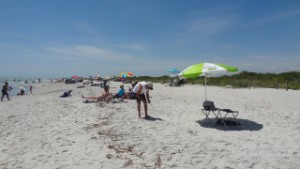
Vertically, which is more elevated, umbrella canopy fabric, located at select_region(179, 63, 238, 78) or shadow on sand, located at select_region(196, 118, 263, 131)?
umbrella canopy fabric, located at select_region(179, 63, 238, 78)

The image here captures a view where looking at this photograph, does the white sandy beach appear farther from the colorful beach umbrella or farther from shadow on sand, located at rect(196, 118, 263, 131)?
the colorful beach umbrella

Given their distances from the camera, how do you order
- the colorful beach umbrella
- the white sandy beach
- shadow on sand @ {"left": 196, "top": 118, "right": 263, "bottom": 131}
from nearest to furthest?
the white sandy beach
shadow on sand @ {"left": 196, "top": 118, "right": 263, "bottom": 131}
the colorful beach umbrella

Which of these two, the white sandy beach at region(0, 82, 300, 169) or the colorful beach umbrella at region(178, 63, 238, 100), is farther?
the colorful beach umbrella at region(178, 63, 238, 100)

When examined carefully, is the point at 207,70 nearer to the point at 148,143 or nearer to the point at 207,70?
the point at 207,70

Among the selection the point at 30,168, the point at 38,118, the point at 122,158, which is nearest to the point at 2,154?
the point at 30,168

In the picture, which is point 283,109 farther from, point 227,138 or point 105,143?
point 105,143

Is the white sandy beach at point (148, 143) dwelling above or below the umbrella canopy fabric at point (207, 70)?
below

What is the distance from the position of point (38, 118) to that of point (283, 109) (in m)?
9.67

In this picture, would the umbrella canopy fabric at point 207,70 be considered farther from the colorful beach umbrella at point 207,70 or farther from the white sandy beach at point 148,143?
the white sandy beach at point 148,143

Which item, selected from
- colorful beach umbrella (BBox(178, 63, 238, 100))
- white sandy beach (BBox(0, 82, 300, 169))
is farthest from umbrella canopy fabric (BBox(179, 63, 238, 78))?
white sandy beach (BBox(0, 82, 300, 169))

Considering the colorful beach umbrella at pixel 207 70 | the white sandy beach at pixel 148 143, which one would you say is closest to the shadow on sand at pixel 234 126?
the white sandy beach at pixel 148 143

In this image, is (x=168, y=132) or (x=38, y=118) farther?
(x=38, y=118)

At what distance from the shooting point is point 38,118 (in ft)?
27.3

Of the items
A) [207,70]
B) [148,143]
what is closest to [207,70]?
[207,70]
